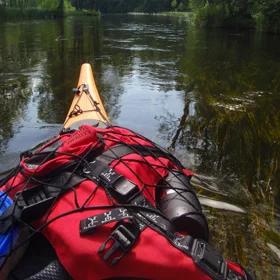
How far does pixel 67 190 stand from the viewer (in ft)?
7.73

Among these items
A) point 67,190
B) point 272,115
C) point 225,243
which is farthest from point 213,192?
point 272,115

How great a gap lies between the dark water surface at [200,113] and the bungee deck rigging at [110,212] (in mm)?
939

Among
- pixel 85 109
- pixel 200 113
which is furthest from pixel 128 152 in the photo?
pixel 200 113

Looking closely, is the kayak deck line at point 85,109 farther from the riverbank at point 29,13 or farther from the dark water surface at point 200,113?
the riverbank at point 29,13

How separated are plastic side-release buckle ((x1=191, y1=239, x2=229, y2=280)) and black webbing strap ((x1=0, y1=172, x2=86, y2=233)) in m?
0.81

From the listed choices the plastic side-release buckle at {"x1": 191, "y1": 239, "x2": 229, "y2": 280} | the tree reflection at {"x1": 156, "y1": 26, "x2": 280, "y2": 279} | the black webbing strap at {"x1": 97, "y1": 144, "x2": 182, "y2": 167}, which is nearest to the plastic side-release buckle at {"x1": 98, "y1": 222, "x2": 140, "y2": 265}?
the plastic side-release buckle at {"x1": 191, "y1": 239, "x2": 229, "y2": 280}

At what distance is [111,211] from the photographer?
2.07 metres

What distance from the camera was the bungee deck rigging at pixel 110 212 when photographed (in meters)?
1.87

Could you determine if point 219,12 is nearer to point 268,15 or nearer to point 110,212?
point 268,15

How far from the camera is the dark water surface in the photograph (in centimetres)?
380

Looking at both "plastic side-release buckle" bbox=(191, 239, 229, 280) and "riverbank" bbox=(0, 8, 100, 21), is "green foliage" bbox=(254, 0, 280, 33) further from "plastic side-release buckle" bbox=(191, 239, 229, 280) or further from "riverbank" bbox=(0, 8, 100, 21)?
"plastic side-release buckle" bbox=(191, 239, 229, 280)

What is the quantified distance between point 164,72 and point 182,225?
8.87 metres

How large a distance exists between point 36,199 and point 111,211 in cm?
50

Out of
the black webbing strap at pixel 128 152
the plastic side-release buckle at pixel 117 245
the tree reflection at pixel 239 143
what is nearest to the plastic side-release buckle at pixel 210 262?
the plastic side-release buckle at pixel 117 245
